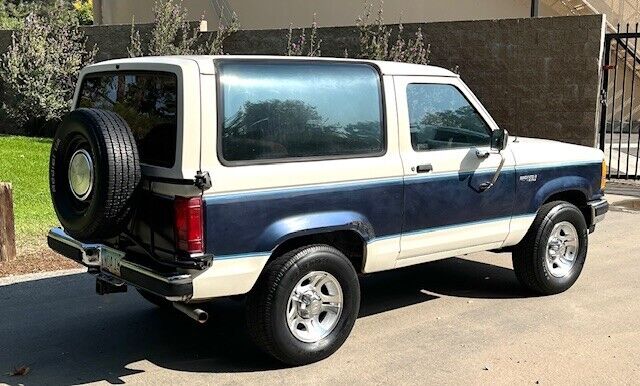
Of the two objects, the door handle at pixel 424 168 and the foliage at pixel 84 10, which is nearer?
the door handle at pixel 424 168

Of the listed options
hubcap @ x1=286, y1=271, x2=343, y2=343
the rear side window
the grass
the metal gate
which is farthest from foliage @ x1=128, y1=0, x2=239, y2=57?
hubcap @ x1=286, y1=271, x2=343, y2=343

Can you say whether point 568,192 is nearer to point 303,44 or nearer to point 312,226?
point 312,226

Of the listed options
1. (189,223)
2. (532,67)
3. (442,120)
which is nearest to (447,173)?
(442,120)

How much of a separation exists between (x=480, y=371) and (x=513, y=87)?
843 centimetres

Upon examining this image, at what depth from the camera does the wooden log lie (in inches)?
267

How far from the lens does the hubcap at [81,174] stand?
14.5ft

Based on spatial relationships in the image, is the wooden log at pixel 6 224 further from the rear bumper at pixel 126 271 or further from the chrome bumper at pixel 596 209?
the chrome bumper at pixel 596 209

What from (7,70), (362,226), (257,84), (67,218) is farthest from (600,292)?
(7,70)

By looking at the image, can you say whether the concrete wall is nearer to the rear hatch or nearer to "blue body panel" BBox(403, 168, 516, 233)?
"blue body panel" BBox(403, 168, 516, 233)

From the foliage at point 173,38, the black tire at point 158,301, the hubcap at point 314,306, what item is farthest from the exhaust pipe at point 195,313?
the foliage at point 173,38

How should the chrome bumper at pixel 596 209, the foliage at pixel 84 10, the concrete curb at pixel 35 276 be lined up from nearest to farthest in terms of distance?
the chrome bumper at pixel 596 209, the concrete curb at pixel 35 276, the foliage at pixel 84 10

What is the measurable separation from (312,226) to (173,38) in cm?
1042

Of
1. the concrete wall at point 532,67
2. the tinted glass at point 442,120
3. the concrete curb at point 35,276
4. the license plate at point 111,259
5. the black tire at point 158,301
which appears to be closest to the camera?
the license plate at point 111,259

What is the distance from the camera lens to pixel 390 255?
Result: 5141mm
